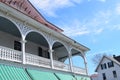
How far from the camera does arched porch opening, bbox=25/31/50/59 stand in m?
22.6

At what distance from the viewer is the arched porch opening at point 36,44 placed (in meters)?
22.6

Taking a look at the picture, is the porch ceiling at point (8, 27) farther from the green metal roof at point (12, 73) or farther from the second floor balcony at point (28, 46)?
the green metal roof at point (12, 73)

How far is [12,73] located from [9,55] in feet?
5.83

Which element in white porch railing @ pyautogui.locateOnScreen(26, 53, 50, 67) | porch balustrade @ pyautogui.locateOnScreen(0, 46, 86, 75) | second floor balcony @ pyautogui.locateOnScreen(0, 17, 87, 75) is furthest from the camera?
white porch railing @ pyautogui.locateOnScreen(26, 53, 50, 67)

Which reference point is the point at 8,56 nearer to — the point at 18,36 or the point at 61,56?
the point at 18,36

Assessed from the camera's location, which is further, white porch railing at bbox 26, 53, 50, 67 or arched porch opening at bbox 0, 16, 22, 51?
arched porch opening at bbox 0, 16, 22, 51

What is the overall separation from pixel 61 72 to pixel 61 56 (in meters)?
8.75

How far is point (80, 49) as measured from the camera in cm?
2792

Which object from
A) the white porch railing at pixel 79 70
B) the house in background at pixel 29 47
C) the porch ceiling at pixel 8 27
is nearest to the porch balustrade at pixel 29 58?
the house in background at pixel 29 47

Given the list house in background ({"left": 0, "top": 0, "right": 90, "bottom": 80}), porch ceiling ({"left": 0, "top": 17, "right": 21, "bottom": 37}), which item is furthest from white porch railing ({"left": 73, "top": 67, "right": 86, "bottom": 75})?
porch ceiling ({"left": 0, "top": 17, "right": 21, "bottom": 37})

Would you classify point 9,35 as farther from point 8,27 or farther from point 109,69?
point 109,69

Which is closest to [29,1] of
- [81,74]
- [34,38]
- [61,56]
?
[34,38]

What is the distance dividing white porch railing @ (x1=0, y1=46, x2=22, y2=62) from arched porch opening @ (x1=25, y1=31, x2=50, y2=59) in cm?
530

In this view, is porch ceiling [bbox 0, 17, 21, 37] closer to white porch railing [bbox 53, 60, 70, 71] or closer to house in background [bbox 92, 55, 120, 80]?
white porch railing [bbox 53, 60, 70, 71]
